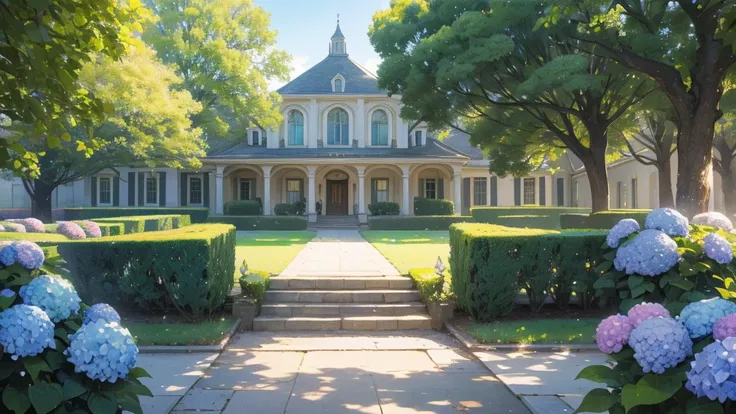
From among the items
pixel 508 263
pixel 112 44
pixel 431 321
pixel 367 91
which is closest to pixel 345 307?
pixel 431 321

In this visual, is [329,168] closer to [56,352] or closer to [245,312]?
[245,312]

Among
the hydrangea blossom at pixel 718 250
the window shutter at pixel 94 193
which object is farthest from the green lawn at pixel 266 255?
the window shutter at pixel 94 193

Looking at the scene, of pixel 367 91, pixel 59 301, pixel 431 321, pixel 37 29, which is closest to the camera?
pixel 59 301

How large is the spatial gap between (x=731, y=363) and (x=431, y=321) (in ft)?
23.0

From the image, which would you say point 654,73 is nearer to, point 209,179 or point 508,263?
point 508,263

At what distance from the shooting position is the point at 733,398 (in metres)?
2.62

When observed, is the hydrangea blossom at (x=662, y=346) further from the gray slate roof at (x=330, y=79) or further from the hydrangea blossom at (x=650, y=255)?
the gray slate roof at (x=330, y=79)

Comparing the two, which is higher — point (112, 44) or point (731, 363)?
point (112, 44)

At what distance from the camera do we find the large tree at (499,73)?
57.9 ft

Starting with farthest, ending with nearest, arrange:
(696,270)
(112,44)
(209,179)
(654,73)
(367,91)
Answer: (209,179), (367,91), (654,73), (112,44), (696,270)

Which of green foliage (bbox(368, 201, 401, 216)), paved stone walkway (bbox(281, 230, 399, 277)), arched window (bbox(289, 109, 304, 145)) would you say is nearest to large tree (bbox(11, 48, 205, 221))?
arched window (bbox(289, 109, 304, 145))

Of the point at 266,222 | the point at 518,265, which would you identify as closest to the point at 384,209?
the point at 266,222

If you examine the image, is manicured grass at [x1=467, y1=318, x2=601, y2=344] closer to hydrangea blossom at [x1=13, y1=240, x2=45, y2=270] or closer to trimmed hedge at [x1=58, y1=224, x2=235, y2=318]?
trimmed hedge at [x1=58, y1=224, x2=235, y2=318]

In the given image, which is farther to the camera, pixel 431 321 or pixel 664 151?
pixel 664 151
